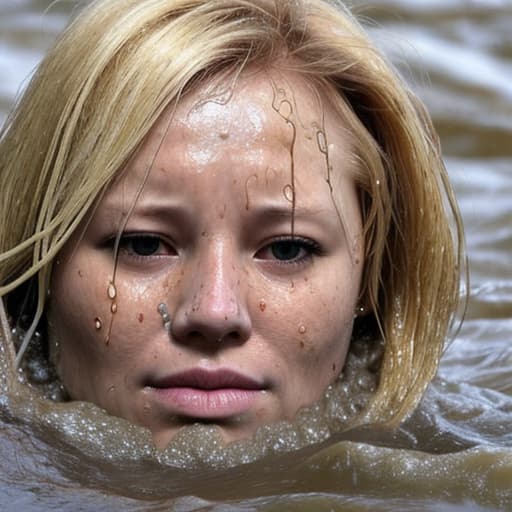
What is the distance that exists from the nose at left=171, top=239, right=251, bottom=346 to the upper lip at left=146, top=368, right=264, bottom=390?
6 cm

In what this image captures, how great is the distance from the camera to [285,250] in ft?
10.1

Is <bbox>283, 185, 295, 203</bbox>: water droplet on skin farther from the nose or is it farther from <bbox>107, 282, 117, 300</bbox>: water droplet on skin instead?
<bbox>107, 282, 117, 300</bbox>: water droplet on skin

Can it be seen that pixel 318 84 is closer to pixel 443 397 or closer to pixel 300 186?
pixel 300 186

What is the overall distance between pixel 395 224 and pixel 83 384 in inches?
32.1

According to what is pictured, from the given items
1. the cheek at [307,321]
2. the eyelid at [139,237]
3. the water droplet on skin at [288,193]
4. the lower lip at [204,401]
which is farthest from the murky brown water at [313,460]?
the water droplet on skin at [288,193]

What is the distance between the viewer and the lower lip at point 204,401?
2.96 meters

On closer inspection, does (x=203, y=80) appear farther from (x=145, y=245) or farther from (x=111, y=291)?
(x=111, y=291)

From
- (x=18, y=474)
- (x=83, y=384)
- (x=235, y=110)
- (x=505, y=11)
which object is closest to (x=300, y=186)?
(x=235, y=110)

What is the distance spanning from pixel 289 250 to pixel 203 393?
0.35 m

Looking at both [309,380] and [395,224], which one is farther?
[395,224]

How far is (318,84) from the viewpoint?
10.5 ft

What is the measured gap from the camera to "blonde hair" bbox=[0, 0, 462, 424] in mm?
3045

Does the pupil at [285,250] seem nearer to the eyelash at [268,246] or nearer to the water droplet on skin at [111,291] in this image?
the eyelash at [268,246]

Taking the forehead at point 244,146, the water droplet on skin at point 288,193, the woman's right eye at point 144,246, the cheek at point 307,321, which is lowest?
the cheek at point 307,321
